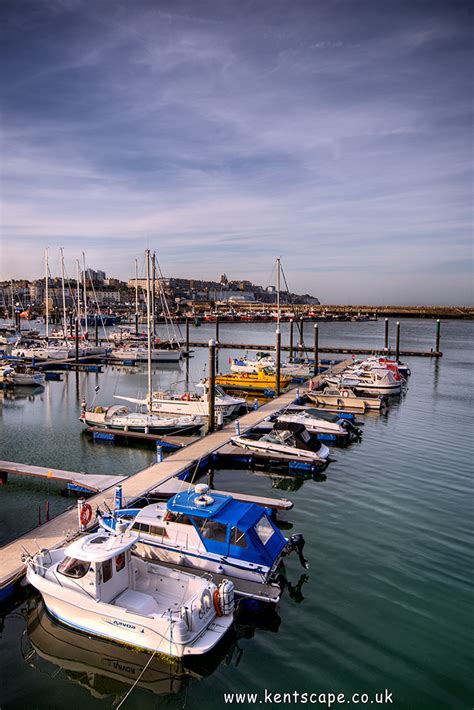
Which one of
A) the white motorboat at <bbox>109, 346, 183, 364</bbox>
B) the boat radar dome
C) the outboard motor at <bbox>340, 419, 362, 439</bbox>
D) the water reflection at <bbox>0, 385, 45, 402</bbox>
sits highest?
the boat radar dome

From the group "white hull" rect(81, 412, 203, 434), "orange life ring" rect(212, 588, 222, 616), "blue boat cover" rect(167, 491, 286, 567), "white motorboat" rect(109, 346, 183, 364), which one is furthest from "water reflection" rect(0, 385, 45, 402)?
"orange life ring" rect(212, 588, 222, 616)

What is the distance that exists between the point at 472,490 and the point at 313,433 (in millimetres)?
9565

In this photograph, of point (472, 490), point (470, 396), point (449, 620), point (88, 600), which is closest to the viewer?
point (88, 600)

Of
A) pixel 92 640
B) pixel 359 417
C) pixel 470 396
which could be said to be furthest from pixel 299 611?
pixel 470 396

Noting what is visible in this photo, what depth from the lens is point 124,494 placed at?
17891 millimetres

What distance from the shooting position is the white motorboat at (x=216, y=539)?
495 inches

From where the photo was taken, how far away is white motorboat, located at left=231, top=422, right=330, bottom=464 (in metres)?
23.5

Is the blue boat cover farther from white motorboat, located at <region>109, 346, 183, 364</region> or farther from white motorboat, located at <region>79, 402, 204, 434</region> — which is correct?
white motorboat, located at <region>109, 346, 183, 364</region>

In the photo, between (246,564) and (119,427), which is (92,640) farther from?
(119,427)

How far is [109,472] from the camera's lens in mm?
23234

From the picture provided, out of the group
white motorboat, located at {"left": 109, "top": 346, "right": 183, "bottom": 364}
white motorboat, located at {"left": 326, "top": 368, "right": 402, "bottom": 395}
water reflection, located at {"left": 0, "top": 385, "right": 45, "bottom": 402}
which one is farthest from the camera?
white motorboat, located at {"left": 109, "top": 346, "right": 183, "bottom": 364}

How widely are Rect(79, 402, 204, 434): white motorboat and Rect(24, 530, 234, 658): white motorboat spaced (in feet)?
53.3

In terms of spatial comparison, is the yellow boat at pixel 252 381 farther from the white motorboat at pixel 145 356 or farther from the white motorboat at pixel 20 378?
the white motorboat at pixel 145 356

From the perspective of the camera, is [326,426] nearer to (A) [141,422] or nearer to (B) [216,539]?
(A) [141,422]
